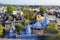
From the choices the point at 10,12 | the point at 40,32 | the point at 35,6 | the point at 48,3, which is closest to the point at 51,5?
the point at 48,3

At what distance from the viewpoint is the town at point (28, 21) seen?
1.28m

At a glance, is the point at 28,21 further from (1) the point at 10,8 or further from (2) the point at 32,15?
(1) the point at 10,8

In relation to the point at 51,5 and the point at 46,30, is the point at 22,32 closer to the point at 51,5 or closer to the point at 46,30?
the point at 46,30

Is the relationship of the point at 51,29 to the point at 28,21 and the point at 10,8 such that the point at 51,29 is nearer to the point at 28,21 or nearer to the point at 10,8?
the point at 28,21

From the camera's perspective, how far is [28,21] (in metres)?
1.30

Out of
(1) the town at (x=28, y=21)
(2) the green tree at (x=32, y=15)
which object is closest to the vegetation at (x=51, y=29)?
(1) the town at (x=28, y=21)

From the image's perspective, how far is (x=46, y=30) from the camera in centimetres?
129

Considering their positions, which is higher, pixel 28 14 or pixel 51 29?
pixel 28 14

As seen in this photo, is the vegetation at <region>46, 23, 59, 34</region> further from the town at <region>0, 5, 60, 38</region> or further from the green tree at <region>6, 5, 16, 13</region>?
the green tree at <region>6, 5, 16, 13</region>

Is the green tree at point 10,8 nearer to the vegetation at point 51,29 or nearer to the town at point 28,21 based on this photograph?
the town at point 28,21

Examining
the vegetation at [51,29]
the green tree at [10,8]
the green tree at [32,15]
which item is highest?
the green tree at [10,8]

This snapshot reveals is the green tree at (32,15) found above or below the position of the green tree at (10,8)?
below

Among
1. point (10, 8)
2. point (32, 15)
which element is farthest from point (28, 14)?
point (10, 8)

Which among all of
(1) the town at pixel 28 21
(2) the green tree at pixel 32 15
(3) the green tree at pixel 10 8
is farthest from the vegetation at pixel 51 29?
(3) the green tree at pixel 10 8
